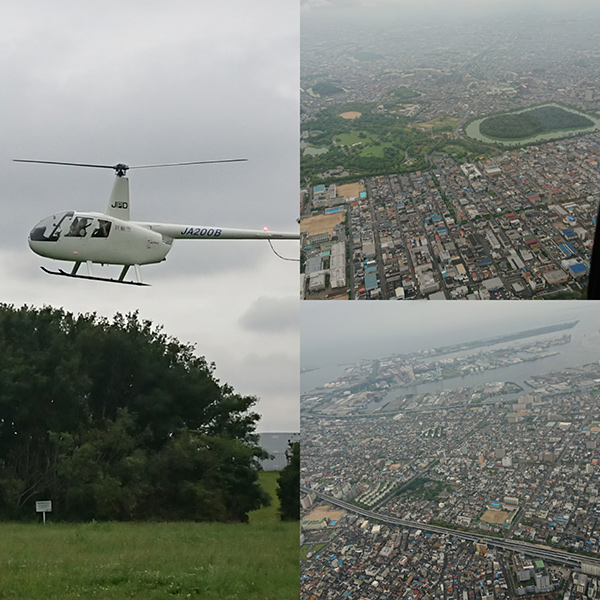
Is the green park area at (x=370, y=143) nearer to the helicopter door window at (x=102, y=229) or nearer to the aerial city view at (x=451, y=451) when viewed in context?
the aerial city view at (x=451, y=451)

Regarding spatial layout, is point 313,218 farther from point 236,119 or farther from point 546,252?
point 236,119

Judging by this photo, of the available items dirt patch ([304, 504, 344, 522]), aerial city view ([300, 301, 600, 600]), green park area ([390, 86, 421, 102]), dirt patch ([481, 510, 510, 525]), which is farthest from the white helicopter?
dirt patch ([481, 510, 510, 525])

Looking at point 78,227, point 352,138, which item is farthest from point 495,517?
point 78,227

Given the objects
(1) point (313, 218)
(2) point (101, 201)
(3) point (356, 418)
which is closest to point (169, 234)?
(2) point (101, 201)

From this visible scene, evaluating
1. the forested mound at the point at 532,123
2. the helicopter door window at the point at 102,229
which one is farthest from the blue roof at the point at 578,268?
the helicopter door window at the point at 102,229

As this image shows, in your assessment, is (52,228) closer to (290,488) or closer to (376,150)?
(376,150)

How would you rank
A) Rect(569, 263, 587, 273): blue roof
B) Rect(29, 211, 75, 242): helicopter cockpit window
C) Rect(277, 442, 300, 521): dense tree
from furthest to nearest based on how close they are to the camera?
Rect(277, 442, 300, 521): dense tree, Rect(29, 211, 75, 242): helicopter cockpit window, Rect(569, 263, 587, 273): blue roof

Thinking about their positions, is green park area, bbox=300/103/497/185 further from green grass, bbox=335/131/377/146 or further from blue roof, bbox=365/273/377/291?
blue roof, bbox=365/273/377/291
